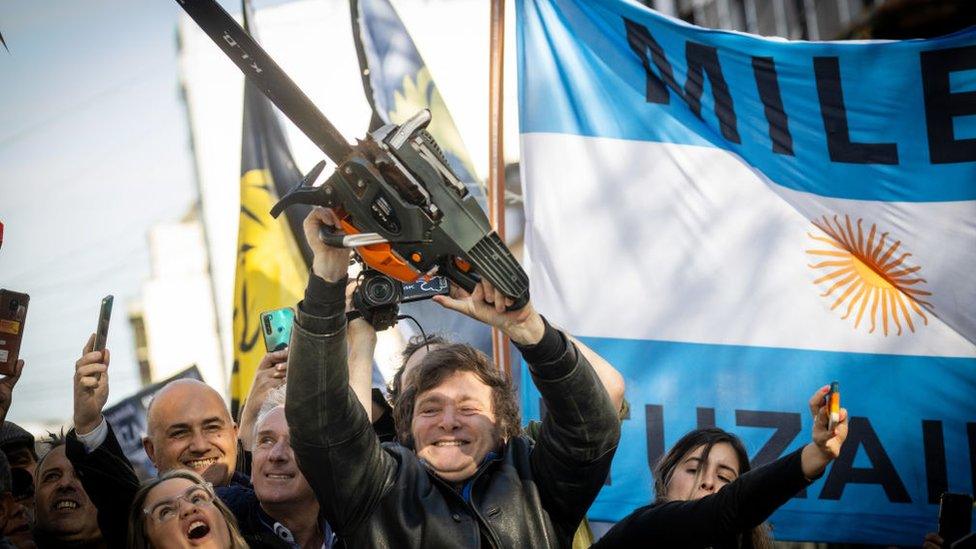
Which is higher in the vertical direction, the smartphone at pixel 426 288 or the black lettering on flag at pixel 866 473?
the smartphone at pixel 426 288

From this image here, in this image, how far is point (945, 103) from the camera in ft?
19.5

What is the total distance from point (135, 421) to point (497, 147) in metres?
1.77

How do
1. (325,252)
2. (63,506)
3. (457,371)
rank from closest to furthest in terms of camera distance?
(325,252) → (457,371) → (63,506)

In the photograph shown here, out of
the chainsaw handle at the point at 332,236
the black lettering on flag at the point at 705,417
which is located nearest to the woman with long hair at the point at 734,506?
the chainsaw handle at the point at 332,236

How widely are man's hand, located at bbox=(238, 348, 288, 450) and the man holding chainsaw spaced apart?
2.66 ft

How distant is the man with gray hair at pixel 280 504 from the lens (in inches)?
155

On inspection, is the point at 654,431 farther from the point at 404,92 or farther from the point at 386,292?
the point at 386,292

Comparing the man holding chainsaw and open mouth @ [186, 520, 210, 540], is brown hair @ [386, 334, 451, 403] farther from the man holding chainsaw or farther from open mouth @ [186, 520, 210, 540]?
open mouth @ [186, 520, 210, 540]

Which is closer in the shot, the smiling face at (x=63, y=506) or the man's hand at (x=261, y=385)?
the smiling face at (x=63, y=506)

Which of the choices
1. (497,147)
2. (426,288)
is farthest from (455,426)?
(497,147)

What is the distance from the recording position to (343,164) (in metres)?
3.05

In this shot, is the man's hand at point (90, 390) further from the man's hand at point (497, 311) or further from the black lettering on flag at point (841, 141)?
the black lettering on flag at point (841, 141)

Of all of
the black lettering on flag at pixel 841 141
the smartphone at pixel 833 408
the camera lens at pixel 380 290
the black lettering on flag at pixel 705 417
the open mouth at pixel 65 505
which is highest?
the black lettering on flag at pixel 841 141

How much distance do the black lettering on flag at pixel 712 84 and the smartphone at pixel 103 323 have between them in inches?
105
